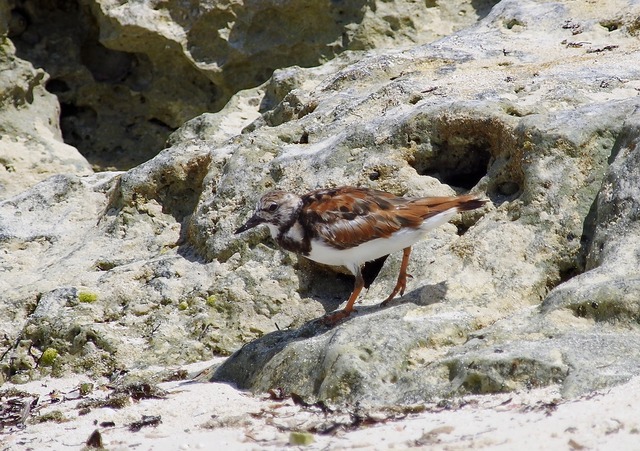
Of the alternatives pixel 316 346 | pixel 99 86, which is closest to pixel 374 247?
pixel 316 346

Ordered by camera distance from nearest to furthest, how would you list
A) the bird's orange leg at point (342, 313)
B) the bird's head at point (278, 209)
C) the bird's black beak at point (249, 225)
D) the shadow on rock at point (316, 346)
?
the shadow on rock at point (316, 346), the bird's orange leg at point (342, 313), the bird's head at point (278, 209), the bird's black beak at point (249, 225)

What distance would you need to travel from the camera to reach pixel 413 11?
1291 cm

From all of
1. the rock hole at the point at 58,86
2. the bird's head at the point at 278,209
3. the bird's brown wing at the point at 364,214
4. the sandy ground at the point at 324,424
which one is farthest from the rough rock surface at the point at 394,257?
the rock hole at the point at 58,86

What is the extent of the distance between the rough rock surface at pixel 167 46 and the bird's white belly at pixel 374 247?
5.73 meters

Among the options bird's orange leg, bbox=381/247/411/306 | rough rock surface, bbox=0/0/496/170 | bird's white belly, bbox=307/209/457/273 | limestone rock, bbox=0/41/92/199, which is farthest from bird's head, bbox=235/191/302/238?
rough rock surface, bbox=0/0/496/170

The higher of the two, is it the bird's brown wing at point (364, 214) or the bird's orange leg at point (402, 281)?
the bird's brown wing at point (364, 214)

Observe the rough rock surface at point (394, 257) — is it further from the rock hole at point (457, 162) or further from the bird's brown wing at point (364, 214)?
the bird's brown wing at point (364, 214)

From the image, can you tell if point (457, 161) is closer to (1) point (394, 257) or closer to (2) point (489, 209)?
(2) point (489, 209)

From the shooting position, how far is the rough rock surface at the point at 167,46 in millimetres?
12766

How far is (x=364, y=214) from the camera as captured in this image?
746 cm

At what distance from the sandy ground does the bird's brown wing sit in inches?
56.9

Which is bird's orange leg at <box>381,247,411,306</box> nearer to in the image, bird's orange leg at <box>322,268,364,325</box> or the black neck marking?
bird's orange leg at <box>322,268,364,325</box>

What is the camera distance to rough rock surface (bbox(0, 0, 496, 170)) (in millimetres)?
12766

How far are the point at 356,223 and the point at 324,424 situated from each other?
2074 millimetres
